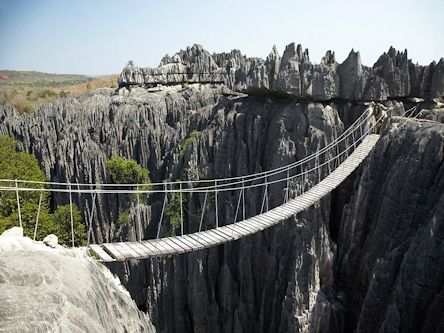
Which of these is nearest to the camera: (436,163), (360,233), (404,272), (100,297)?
(100,297)

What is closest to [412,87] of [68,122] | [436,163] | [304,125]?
[304,125]

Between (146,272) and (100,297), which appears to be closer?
(100,297)

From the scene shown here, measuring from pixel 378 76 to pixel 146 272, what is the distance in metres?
17.8

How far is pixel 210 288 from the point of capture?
20266mm

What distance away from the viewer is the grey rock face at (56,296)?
5867 millimetres

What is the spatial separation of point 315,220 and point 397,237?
12.5 ft

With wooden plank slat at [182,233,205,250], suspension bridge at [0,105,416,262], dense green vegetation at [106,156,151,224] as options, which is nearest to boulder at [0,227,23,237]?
suspension bridge at [0,105,416,262]

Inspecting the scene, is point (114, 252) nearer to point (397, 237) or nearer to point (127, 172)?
point (397, 237)

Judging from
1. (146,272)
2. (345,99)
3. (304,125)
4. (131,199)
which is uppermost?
(345,99)

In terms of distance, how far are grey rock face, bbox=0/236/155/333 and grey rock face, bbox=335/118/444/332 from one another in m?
8.29

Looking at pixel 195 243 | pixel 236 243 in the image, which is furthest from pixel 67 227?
pixel 195 243

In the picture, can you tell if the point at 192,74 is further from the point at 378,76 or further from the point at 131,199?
the point at 378,76

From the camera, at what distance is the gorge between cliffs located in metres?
13.1

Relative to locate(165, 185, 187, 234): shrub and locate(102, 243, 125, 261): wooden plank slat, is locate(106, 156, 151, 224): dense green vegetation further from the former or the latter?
locate(102, 243, 125, 261): wooden plank slat
